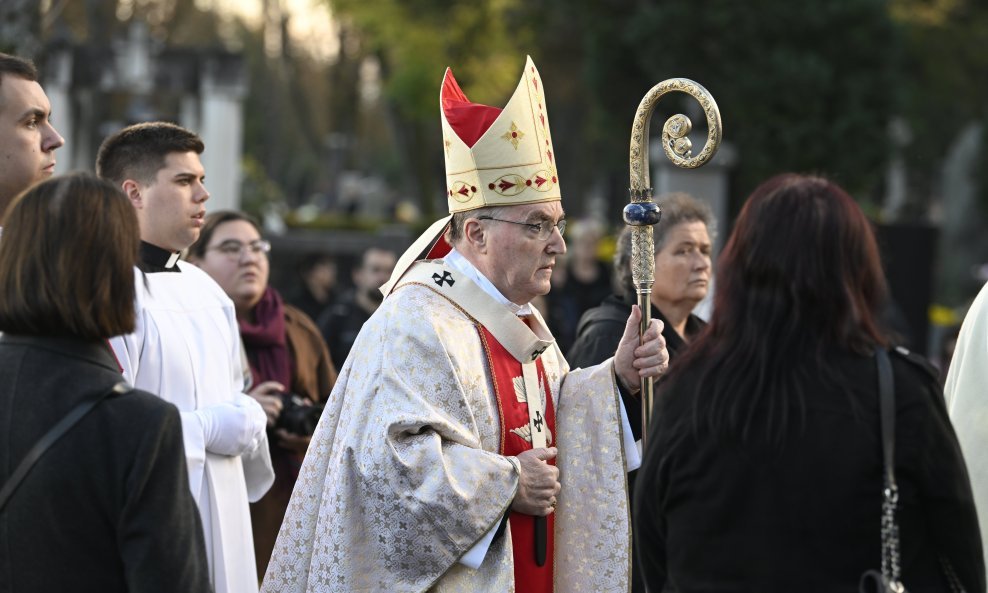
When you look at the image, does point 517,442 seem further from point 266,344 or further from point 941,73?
point 941,73

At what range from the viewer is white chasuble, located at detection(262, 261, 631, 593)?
404 centimetres

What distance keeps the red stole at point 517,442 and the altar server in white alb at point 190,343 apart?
0.88m

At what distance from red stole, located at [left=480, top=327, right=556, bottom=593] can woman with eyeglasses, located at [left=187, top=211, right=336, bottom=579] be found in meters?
1.74

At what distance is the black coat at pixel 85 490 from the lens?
2996mm

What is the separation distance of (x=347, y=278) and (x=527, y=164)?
15.1 metres

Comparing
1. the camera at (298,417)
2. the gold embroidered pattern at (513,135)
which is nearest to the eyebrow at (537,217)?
the gold embroidered pattern at (513,135)

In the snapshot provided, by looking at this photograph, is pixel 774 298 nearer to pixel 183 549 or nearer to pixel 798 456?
pixel 798 456

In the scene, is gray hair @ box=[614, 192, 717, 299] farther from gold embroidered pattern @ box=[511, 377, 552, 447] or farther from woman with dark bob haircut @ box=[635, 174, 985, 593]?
woman with dark bob haircut @ box=[635, 174, 985, 593]

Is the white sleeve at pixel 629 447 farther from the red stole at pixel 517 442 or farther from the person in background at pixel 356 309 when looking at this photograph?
the person in background at pixel 356 309

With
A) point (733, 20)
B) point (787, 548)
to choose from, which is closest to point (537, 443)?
point (787, 548)

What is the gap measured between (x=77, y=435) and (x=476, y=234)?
1800 millimetres

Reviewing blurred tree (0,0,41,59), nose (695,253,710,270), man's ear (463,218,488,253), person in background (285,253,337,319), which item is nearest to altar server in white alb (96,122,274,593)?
man's ear (463,218,488,253)

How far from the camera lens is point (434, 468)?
13.2 ft

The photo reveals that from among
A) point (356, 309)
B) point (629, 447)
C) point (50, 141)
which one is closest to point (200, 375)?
point (50, 141)
